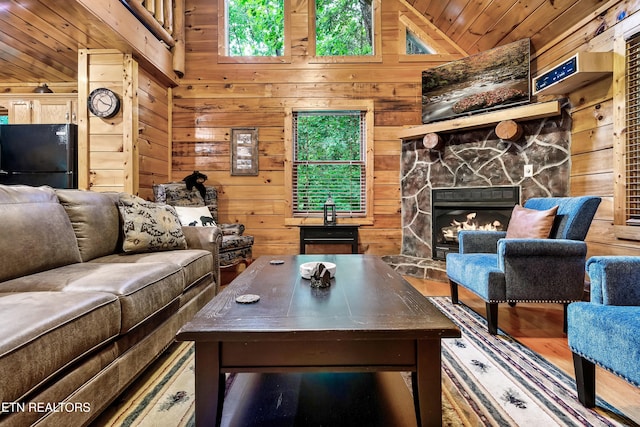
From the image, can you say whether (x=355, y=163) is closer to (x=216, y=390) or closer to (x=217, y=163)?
(x=217, y=163)

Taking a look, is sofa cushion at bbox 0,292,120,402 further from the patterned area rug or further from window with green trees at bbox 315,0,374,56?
window with green trees at bbox 315,0,374,56

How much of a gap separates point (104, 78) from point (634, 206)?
503 cm

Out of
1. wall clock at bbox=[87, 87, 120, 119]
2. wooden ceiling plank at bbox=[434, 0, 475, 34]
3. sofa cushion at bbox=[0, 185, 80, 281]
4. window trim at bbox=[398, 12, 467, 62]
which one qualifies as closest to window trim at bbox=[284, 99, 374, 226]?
window trim at bbox=[398, 12, 467, 62]

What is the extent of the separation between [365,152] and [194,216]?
239 centimetres

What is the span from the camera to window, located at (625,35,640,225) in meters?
2.31

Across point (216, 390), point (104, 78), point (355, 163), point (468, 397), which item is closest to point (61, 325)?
point (216, 390)

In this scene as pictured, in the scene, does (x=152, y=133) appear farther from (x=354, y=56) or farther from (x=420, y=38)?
(x=420, y=38)

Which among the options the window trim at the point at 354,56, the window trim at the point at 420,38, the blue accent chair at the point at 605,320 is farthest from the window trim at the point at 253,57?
the blue accent chair at the point at 605,320

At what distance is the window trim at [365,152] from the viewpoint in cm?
430

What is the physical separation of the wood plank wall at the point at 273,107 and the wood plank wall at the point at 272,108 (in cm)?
1

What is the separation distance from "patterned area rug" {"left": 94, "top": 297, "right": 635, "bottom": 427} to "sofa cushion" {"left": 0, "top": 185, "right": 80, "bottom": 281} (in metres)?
0.80

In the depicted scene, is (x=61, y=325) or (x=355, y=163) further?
(x=355, y=163)

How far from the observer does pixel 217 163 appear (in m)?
4.37

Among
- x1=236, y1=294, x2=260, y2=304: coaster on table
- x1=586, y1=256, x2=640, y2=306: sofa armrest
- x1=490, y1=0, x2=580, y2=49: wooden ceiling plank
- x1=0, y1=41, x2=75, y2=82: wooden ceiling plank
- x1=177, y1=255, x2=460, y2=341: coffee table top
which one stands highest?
x1=490, y1=0, x2=580, y2=49: wooden ceiling plank
